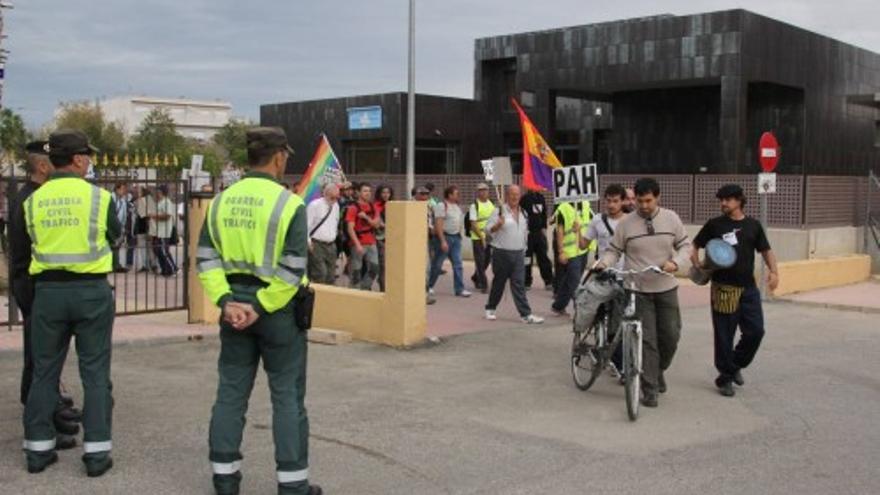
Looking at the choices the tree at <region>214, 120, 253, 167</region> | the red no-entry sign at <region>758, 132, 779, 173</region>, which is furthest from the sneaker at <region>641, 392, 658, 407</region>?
the tree at <region>214, 120, 253, 167</region>

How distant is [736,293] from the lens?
782 cm

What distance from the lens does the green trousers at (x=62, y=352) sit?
5.16 meters

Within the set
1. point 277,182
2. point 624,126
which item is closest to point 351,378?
point 277,182

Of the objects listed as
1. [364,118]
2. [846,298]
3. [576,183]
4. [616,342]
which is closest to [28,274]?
[616,342]

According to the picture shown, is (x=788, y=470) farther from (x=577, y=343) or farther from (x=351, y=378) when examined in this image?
(x=351, y=378)

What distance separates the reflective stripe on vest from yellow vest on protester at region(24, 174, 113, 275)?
0.85 m

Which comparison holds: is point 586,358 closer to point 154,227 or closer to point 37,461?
point 37,461

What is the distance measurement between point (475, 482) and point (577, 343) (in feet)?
9.13

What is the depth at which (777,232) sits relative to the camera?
18141 millimetres

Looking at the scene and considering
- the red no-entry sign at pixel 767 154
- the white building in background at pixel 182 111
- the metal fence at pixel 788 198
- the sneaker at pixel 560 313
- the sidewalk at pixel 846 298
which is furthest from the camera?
the white building in background at pixel 182 111

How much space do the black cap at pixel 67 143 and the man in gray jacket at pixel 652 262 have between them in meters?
4.02

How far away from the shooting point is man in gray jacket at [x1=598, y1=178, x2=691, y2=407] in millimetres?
7395

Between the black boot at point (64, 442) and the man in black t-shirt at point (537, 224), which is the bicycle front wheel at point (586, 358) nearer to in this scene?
the black boot at point (64, 442)

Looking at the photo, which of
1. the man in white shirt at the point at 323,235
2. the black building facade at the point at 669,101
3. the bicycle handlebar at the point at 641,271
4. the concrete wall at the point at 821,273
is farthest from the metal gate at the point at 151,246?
the black building facade at the point at 669,101
